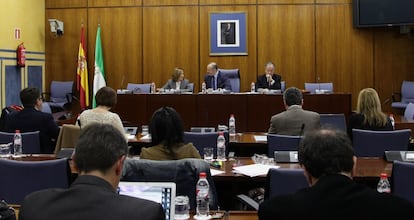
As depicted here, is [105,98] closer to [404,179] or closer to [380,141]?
[380,141]

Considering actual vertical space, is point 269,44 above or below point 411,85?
above

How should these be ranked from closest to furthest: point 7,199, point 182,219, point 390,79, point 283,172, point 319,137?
point 319,137 < point 182,219 < point 283,172 < point 7,199 < point 390,79

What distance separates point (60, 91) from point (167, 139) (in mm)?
7956

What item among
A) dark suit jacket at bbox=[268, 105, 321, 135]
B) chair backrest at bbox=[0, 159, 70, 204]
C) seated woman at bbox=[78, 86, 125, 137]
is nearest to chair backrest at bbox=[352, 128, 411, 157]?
dark suit jacket at bbox=[268, 105, 321, 135]

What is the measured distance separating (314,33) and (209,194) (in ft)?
26.4

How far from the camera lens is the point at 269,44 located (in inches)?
412

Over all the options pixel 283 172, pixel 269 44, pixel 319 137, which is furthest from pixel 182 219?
pixel 269 44

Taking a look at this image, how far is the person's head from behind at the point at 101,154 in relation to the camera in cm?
168

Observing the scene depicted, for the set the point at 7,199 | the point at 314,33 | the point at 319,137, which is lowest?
the point at 7,199

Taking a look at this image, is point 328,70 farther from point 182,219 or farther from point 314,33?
point 182,219

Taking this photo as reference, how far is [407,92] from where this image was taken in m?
9.81

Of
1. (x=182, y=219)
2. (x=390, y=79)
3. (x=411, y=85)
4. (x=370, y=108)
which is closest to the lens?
(x=182, y=219)

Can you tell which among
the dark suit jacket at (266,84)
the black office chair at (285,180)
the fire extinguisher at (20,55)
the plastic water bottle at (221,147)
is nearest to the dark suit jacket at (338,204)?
the black office chair at (285,180)

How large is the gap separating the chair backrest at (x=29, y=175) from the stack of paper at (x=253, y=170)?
118cm
